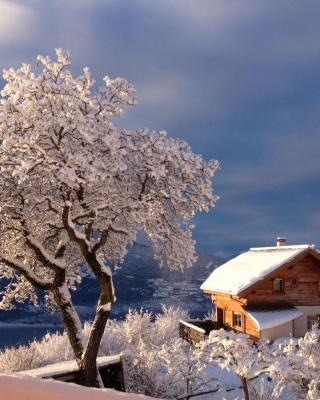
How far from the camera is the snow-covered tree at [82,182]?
15.8 meters

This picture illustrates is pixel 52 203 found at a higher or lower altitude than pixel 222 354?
higher

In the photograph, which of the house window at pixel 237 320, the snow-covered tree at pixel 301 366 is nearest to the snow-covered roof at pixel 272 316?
the house window at pixel 237 320


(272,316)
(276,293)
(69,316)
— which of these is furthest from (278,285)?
(69,316)

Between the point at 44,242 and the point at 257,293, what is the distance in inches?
632

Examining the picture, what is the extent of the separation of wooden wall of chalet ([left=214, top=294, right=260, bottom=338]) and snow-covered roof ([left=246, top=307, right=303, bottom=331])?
1092 mm

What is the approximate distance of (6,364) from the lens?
21672mm

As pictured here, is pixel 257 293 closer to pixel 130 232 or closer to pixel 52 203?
pixel 130 232

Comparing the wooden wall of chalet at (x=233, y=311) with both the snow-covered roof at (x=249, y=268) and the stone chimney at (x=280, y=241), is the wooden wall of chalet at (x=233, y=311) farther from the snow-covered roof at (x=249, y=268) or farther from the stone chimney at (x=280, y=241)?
the stone chimney at (x=280, y=241)

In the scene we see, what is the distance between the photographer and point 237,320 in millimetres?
33750

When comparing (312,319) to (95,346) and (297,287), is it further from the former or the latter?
(95,346)

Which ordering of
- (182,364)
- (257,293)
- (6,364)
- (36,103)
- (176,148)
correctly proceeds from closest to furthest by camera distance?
(36,103) < (176,148) < (182,364) < (6,364) < (257,293)

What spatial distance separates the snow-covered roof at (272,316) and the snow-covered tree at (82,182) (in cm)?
1080

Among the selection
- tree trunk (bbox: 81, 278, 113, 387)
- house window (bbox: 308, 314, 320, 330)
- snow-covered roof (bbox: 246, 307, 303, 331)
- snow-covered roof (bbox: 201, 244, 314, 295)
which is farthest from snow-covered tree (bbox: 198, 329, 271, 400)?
house window (bbox: 308, 314, 320, 330)

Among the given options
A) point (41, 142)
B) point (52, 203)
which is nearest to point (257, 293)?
point (52, 203)
